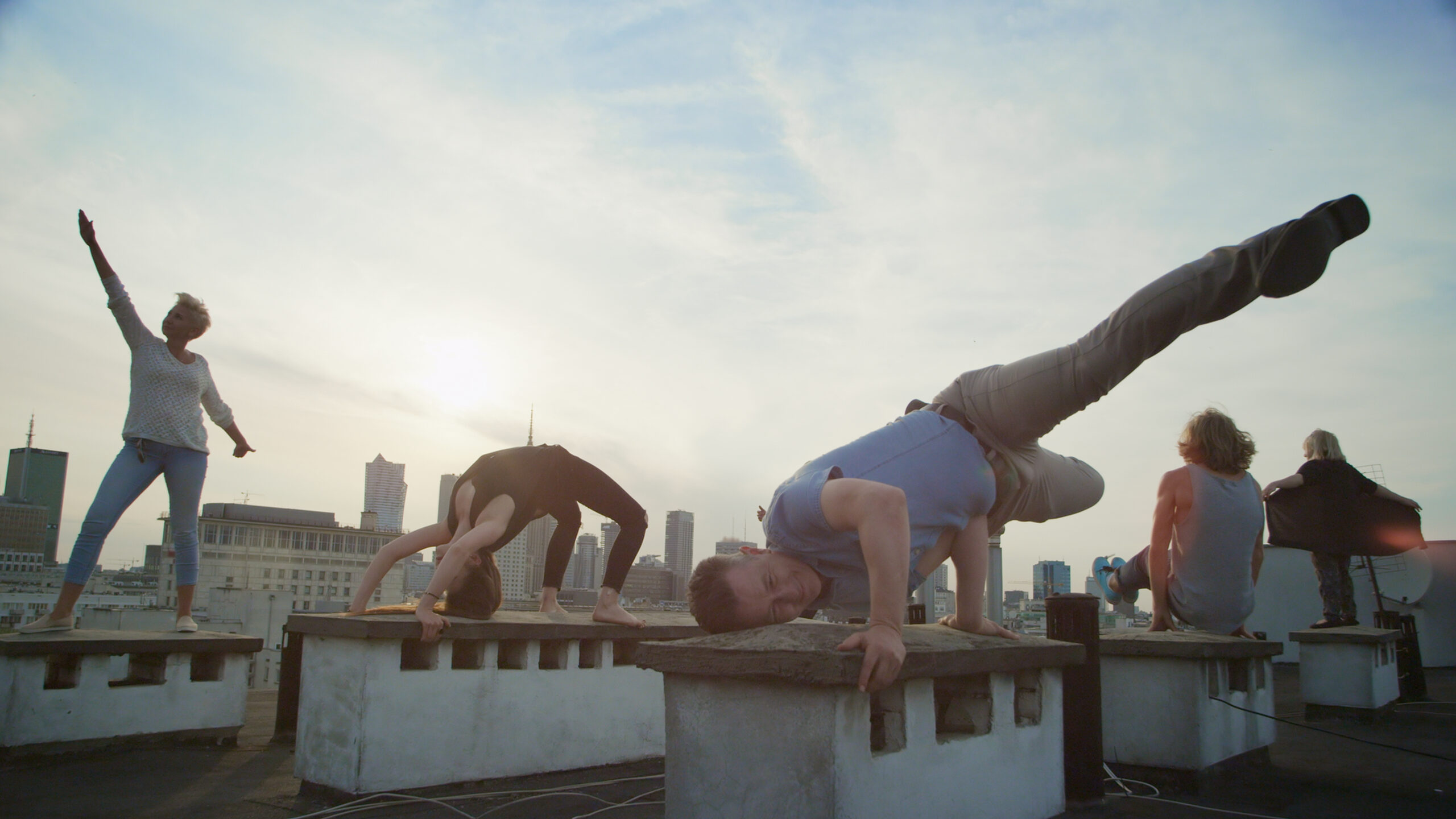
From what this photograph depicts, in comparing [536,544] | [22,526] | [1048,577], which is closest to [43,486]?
[22,526]

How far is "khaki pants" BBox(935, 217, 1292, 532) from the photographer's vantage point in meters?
2.95

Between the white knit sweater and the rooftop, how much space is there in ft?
5.98

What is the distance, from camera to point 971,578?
11.4 ft

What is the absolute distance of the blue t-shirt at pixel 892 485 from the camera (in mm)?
2855

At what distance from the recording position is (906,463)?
3.11 metres

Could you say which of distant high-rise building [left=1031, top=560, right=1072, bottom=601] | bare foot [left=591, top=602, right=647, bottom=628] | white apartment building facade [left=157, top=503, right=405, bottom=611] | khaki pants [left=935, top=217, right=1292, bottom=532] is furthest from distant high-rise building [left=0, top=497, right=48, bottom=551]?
khaki pants [left=935, top=217, right=1292, bottom=532]

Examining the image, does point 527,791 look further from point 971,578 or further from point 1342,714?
point 1342,714

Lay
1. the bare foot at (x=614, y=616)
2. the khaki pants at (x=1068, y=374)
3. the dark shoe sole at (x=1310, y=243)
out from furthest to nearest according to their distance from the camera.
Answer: the bare foot at (x=614, y=616) < the khaki pants at (x=1068, y=374) < the dark shoe sole at (x=1310, y=243)

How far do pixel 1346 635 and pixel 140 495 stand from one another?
324 inches

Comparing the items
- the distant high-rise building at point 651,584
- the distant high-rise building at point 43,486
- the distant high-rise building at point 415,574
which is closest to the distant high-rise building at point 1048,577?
the distant high-rise building at point 651,584

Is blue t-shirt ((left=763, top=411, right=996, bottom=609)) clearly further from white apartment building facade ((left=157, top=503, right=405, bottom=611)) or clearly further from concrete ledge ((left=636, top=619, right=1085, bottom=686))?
white apartment building facade ((left=157, top=503, right=405, bottom=611))

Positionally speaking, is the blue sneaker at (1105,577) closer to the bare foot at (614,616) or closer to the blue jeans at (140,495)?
the bare foot at (614,616)

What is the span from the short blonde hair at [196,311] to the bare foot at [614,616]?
3.22 metres

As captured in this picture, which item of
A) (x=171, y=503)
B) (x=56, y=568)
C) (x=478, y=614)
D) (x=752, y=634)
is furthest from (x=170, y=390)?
(x=56, y=568)
